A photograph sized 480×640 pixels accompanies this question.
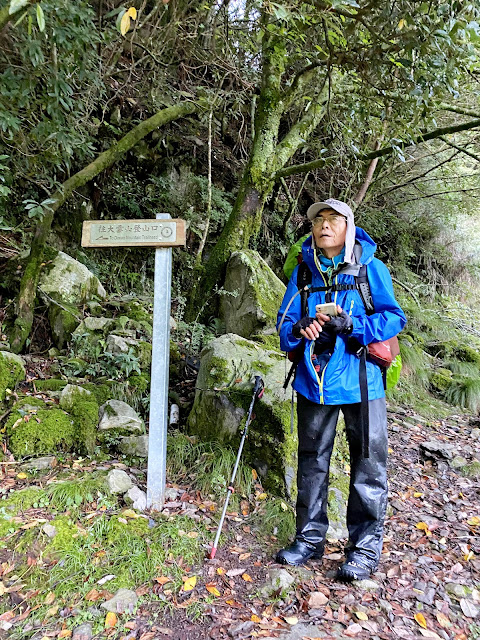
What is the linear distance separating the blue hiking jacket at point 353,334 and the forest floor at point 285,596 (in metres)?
1.30

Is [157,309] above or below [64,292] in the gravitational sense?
below

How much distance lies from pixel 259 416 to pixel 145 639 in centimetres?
216

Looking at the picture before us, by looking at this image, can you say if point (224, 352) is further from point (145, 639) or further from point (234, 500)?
point (145, 639)

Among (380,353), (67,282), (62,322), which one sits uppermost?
(67,282)

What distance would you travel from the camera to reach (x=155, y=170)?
9.20 meters

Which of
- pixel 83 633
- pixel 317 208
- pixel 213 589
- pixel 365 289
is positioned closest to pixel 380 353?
pixel 365 289

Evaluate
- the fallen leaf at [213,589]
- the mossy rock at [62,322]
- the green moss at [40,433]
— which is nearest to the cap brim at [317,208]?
the fallen leaf at [213,589]

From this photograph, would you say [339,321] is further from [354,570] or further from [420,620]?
[420,620]

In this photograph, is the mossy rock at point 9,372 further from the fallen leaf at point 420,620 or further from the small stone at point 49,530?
the fallen leaf at point 420,620

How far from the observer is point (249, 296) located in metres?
6.59

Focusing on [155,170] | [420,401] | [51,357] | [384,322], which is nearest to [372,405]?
[384,322]

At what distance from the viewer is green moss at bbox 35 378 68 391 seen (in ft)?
15.9

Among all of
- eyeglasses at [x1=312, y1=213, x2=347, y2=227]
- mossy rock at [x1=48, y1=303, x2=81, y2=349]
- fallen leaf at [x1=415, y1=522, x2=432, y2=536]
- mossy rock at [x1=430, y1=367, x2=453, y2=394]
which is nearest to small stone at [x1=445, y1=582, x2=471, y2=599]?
fallen leaf at [x1=415, y1=522, x2=432, y2=536]

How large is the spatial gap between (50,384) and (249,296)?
3072 mm
